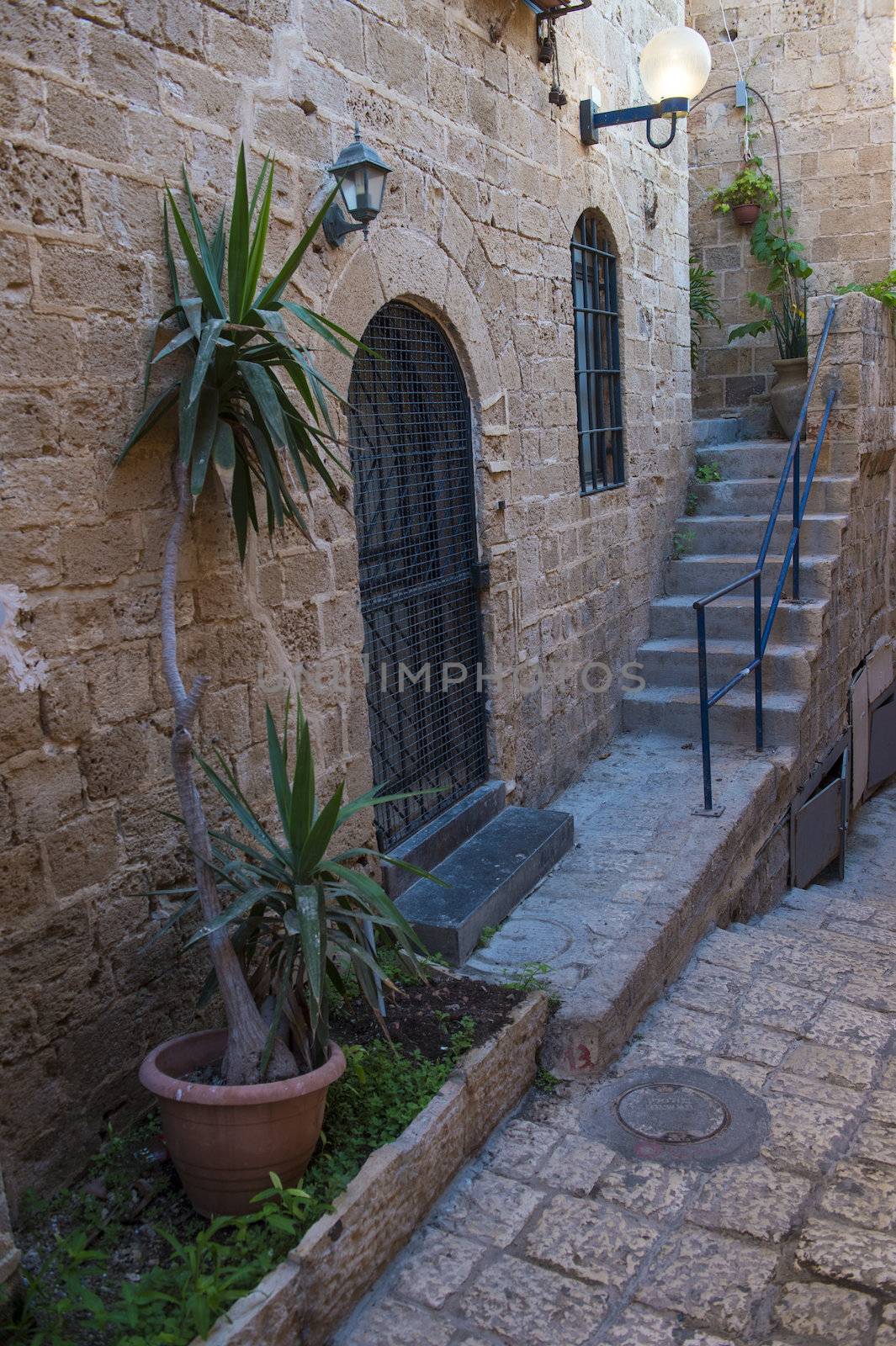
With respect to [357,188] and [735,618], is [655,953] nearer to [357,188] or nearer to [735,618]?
[357,188]

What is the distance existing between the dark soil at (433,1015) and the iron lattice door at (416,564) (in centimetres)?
78

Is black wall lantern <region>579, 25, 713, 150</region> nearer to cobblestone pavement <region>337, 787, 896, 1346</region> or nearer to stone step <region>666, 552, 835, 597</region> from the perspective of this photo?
stone step <region>666, 552, 835, 597</region>

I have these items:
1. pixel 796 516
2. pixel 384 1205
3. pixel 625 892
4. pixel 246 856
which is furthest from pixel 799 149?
pixel 384 1205

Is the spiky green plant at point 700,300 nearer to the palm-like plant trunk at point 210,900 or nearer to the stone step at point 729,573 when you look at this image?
the stone step at point 729,573

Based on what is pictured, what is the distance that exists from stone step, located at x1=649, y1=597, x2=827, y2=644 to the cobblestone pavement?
3.07 m

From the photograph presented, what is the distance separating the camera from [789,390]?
27.5ft

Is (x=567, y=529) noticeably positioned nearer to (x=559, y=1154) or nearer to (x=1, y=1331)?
(x=559, y=1154)

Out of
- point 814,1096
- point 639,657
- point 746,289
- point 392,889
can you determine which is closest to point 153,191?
point 392,889

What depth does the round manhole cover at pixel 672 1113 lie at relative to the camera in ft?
11.2

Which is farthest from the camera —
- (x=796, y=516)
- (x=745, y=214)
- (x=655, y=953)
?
(x=745, y=214)

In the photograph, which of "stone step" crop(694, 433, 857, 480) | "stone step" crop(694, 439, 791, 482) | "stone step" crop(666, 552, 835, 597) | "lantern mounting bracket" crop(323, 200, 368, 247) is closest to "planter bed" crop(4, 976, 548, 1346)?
"lantern mounting bracket" crop(323, 200, 368, 247)

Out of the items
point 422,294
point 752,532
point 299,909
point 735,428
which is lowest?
point 299,909

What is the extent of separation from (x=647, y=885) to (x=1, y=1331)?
9.79 ft

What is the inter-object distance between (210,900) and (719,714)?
420cm
